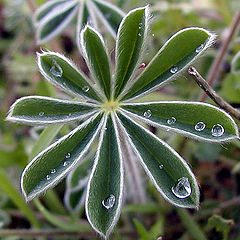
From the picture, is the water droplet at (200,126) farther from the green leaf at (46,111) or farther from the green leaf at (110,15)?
the green leaf at (110,15)

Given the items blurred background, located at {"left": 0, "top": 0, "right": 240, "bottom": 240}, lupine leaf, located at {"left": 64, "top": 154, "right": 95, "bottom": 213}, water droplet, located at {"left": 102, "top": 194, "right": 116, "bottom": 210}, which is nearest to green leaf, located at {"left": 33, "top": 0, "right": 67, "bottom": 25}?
blurred background, located at {"left": 0, "top": 0, "right": 240, "bottom": 240}

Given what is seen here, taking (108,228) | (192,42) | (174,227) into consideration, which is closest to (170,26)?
(174,227)

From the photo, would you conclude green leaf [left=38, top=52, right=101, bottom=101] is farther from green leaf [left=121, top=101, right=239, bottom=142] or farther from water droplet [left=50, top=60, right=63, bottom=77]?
green leaf [left=121, top=101, right=239, bottom=142]

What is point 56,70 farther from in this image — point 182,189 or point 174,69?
point 182,189

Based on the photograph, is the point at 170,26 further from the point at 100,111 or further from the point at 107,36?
the point at 100,111

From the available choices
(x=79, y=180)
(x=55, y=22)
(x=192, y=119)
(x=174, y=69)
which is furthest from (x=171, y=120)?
(x=55, y=22)
